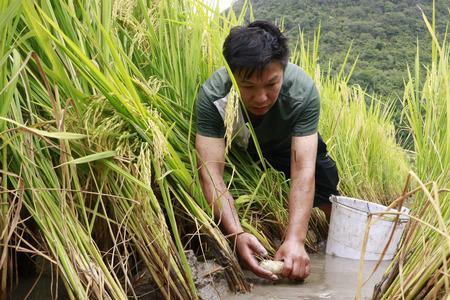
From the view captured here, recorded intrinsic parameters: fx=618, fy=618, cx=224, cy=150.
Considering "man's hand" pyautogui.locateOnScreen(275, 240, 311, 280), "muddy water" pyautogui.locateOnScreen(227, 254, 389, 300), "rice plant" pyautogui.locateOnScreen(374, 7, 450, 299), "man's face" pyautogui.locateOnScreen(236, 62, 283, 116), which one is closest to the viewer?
"rice plant" pyautogui.locateOnScreen(374, 7, 450, 299)

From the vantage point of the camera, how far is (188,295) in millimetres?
1874

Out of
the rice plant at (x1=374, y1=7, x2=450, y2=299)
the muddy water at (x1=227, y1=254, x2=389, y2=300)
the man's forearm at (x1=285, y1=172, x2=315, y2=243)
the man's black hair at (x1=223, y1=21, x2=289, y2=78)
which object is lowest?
the muddy water at (x1=227, y1=254, x2=389, y2=300)

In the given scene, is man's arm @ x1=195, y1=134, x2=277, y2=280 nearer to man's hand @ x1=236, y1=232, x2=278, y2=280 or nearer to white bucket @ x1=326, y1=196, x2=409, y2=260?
man's hand @ x1=236, y1=232, x2=278, y2=280

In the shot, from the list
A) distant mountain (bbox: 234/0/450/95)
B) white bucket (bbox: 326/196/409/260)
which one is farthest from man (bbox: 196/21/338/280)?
distant mountain (bbox: 234/0/450/95)

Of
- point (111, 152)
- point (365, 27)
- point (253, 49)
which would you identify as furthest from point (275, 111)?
point (365, 27)

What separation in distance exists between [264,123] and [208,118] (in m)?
0.32

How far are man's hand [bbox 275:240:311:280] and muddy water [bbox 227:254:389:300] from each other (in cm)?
5

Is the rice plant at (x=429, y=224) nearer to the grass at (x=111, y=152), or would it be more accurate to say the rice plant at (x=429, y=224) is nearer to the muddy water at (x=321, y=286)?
the muddy water at (x=321, y=286)

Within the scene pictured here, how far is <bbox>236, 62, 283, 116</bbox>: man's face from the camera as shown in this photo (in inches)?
92.6

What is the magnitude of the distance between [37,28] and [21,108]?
0.36 meters

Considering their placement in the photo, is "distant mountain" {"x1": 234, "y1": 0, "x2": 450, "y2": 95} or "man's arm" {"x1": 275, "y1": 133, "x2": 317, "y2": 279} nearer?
"man's arm" {"x1": 275, "y1": 133, "x2": 317, "y2": 279}

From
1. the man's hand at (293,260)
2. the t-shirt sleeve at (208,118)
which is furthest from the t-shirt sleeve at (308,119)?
the man's hand at (293,260)

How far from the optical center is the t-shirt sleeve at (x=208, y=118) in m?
2.42

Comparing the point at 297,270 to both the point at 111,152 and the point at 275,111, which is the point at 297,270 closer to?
the point at 275,111
